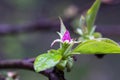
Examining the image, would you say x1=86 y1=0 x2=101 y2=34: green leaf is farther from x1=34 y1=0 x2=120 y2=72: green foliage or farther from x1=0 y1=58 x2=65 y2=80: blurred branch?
x1=0 y1=58 x2=65 y2=80: blurred branch

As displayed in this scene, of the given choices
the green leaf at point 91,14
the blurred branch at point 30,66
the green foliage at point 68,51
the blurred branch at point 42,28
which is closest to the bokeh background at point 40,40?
the blurred branch at point 42,28

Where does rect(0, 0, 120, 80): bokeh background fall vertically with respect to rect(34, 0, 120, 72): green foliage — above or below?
below

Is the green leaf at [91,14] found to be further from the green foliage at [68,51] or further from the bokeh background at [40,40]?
the bokeh background at [40,40]

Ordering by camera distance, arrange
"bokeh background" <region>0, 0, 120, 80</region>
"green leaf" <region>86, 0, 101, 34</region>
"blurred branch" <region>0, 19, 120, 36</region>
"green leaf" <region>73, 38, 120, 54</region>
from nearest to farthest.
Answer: "green leaf" <region>73, 38, 120, 54</region>, "green leaf" <region>86, 0, 101, 34</region>, "blurred branch" <region>0, 19, 120, 36</region>, "bokeh background" <region>0, 0, 120, 80</region>

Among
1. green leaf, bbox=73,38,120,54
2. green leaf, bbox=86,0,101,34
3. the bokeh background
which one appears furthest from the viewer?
the bokeh background

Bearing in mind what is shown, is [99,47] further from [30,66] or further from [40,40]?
[40,40]

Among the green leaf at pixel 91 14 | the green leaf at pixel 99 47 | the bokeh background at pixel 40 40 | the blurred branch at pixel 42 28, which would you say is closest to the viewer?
the green leaf at pixel 99 47

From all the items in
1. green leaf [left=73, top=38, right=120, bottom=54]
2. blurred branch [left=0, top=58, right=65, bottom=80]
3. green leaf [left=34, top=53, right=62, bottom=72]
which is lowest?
blurred branch [left=0, top=58, right=65, bottom=80]

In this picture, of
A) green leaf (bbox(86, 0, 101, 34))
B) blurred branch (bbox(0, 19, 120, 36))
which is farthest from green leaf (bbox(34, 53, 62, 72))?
blurred branch (bbox(0, 19, 120, 36))

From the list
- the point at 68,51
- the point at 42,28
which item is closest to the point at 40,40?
the point at 42,28
